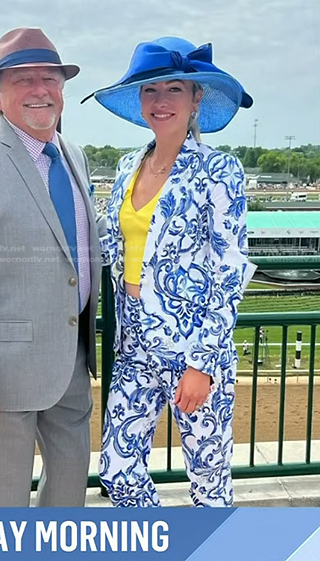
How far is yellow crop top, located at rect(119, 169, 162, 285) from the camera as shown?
1.82 meters

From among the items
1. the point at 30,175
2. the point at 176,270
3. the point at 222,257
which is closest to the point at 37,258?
the point at 30,175

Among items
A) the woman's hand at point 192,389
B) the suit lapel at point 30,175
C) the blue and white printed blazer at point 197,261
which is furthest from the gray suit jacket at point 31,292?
the woman's hand at point 192,389

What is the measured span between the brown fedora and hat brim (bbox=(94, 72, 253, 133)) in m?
0.18

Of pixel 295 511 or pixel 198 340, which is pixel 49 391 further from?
pixel 295 511

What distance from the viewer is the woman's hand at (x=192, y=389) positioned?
1.80 m

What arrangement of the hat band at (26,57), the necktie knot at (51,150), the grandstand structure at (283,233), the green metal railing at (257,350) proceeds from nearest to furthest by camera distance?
the hat band at (26,57)
the necktie knot at (51,150)
the grandstand structure at (283,233)
the green metal railing at (257,350)

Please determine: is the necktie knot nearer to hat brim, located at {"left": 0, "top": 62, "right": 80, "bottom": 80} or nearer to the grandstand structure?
hat brim, located at {"left": 0, "top": 62, "right": 80, "bottom": 80}

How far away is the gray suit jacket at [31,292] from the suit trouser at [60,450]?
0.13 metres

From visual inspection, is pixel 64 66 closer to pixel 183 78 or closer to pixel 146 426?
pixel 183 78

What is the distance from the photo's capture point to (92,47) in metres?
2.02

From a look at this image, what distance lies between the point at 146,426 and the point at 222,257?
0.57m

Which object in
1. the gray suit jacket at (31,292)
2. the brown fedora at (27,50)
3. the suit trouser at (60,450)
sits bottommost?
the suit trouser at (60,450)

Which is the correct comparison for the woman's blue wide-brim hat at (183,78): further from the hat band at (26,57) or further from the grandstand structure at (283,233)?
the grandstand structure at (283,233)

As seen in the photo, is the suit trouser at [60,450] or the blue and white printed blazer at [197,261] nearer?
the blue and white printed blazer at [197,261]
